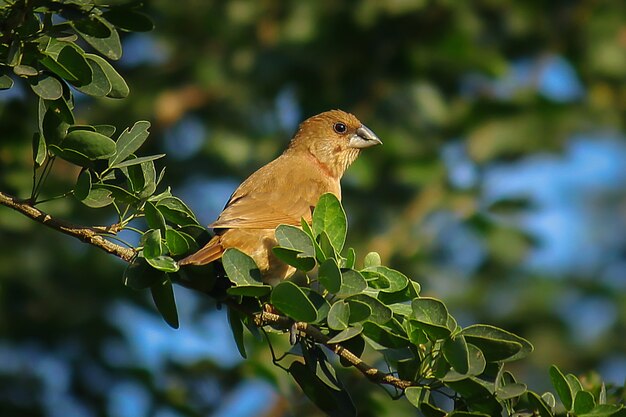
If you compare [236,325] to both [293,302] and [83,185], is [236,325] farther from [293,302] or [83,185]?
[83,185]

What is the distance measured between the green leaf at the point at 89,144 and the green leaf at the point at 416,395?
108 cm

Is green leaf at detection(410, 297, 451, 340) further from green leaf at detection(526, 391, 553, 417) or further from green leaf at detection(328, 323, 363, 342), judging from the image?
green leaf at detection(526, 391, 553, 417)

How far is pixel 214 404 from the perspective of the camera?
5281mm

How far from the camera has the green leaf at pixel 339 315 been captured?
111 inches

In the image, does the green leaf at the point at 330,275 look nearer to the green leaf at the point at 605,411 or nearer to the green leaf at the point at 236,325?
the green leaf at the point at 236,325

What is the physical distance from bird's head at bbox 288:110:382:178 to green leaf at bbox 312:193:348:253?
284 cm

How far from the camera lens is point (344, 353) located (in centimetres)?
297

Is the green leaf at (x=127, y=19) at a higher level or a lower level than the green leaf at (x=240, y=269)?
higher

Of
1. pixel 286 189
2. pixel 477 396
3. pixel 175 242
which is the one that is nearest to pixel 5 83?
pixel 175 242

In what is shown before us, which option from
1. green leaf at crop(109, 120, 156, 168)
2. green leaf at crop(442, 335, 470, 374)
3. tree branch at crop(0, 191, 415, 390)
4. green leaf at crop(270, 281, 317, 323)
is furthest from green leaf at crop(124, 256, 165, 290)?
green leaf at crop(442, 335, 470, 374)

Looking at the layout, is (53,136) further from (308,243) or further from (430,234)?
(430,234)

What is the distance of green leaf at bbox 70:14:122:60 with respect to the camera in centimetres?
290

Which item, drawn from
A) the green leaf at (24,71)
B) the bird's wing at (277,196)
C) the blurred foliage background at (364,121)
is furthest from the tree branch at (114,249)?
the blurred foliage background at (364,121)

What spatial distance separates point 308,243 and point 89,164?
0.68 m
